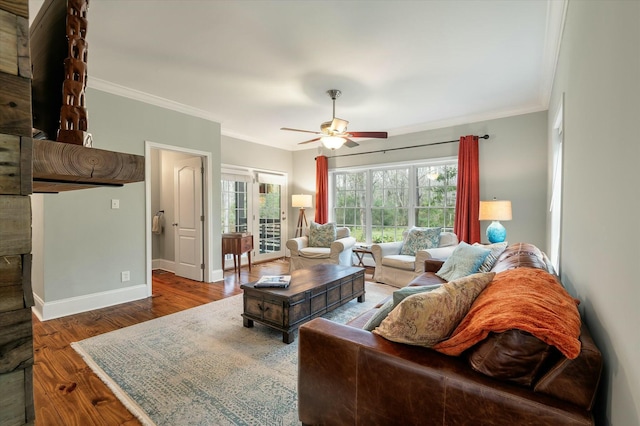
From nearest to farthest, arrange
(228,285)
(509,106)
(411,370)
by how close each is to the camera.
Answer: (411,370), (509,106), (228,285)

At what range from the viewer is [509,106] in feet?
13.8

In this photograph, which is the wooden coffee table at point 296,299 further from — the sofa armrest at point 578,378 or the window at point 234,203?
the window at point 234,203

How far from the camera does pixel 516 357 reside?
3.46ft

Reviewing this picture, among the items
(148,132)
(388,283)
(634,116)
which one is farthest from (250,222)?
(634,116)

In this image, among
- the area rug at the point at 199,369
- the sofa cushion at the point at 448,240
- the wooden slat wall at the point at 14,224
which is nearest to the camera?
the wooden slat wall at the point at 14,224

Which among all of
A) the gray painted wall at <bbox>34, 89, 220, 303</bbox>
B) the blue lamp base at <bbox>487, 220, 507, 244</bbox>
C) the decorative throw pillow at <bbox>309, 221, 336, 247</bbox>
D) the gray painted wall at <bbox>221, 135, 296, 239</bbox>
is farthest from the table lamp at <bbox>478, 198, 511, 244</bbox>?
the gray painted wall at <bbox>34, 89, 220, 303</bbox>

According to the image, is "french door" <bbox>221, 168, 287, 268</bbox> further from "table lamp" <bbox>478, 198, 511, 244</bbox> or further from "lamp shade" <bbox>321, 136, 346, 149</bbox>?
"table lamp" <bbox>478, 198, 511, 244</bbox>

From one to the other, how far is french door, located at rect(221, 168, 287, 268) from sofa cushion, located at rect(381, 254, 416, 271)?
2.95 metres

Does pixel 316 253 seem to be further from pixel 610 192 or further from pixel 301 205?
pixel 610 192

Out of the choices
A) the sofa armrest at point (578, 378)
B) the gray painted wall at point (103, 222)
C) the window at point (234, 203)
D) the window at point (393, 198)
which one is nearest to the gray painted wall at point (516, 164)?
the window at point (393, 198)

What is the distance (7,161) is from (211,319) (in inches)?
119

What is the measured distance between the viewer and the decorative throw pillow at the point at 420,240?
4457 mm

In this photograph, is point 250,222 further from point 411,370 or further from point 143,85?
point 411,370

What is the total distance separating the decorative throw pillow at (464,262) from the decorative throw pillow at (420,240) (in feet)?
4.35
